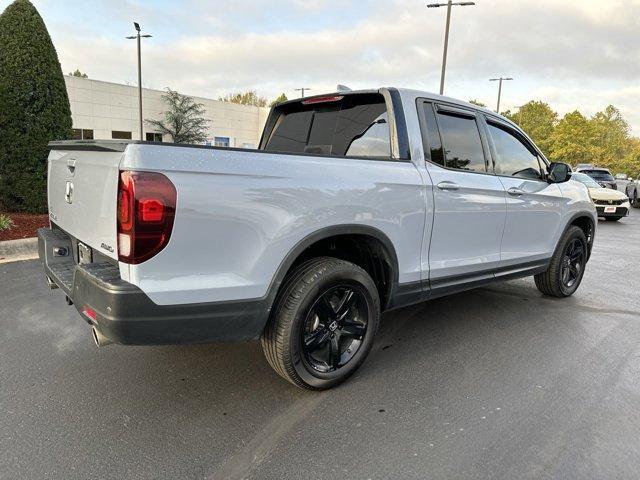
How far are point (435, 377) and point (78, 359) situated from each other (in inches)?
98.5

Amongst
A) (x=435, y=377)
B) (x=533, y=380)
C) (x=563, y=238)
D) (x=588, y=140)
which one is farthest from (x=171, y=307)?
(x=588, y=140)

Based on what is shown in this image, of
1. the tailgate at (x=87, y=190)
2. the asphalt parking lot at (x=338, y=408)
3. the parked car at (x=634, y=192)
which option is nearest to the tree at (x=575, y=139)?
the parked car at (x=634, y=192)

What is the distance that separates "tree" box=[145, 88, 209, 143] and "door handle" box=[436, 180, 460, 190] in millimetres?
28412

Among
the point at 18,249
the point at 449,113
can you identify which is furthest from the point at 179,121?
the point at 449,113

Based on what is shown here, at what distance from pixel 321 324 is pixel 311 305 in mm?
263

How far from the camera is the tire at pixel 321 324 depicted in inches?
106

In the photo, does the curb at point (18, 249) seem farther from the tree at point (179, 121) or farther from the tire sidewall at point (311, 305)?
the tree at point (179, 121)

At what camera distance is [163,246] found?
219cm

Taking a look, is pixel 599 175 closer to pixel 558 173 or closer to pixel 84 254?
pixel 558 173

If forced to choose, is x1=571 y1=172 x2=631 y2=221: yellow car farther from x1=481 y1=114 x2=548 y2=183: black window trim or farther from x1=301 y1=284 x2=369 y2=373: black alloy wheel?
x1=301 y1=284 x2=369 y2=373: black alloy wheel

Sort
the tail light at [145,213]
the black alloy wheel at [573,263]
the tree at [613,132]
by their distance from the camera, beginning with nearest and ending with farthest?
1. the tail light at [145,213]
2. the black alloy wheel at [573,263]
3. the tree at [613,132]

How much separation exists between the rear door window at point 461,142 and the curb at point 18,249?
560 cm

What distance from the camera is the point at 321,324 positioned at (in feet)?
9.70

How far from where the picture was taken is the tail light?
6.98 ft
